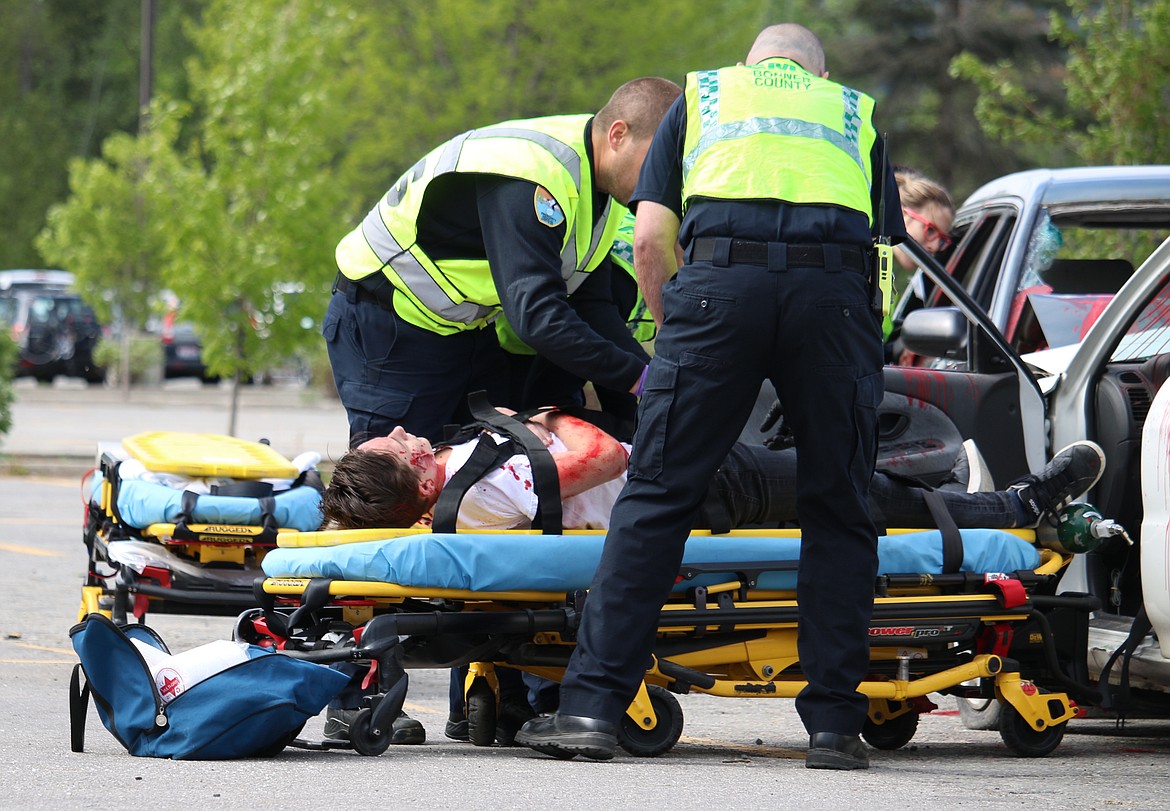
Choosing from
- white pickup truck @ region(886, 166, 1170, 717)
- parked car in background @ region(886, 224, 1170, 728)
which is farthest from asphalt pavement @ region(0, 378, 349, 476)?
parked car in background @ region(886, 224, 1170, 728)

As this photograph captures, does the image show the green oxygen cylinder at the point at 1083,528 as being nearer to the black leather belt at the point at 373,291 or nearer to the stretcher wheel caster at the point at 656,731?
the stretcher wheel caster at the point at 656,731

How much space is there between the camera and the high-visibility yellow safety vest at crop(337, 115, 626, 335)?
4.88 m

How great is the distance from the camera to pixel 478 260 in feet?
16.7

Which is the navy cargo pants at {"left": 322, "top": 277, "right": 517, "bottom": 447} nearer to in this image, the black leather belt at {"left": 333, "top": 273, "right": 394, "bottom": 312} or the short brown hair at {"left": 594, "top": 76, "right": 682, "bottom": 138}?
the black leather belt at {"left": 333, "top": 273, "right": 394, "bottom": 312}

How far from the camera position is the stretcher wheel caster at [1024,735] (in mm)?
4996

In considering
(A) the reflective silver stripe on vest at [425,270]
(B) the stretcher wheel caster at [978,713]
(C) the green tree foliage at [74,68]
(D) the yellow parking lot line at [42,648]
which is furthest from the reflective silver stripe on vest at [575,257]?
(C) the green tree foliage at [74,68]

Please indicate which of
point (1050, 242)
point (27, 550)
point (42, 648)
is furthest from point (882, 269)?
point (27, 550)

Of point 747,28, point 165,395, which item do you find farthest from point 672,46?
point 165,395

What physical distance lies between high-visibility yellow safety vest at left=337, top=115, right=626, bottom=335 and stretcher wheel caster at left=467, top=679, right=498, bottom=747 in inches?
41.4

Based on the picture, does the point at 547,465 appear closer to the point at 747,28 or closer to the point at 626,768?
the point at 626,768

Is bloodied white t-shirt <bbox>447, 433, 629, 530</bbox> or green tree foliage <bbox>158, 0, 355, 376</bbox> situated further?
green tree foliage <bbox>158, 0, 355, 376</bbox>

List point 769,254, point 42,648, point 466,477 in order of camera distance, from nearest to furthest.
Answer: point 769,254, point 466,477, point 42,648

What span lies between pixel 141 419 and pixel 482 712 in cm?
1864

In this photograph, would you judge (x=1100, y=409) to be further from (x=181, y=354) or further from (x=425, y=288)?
(x=181, y=354)
